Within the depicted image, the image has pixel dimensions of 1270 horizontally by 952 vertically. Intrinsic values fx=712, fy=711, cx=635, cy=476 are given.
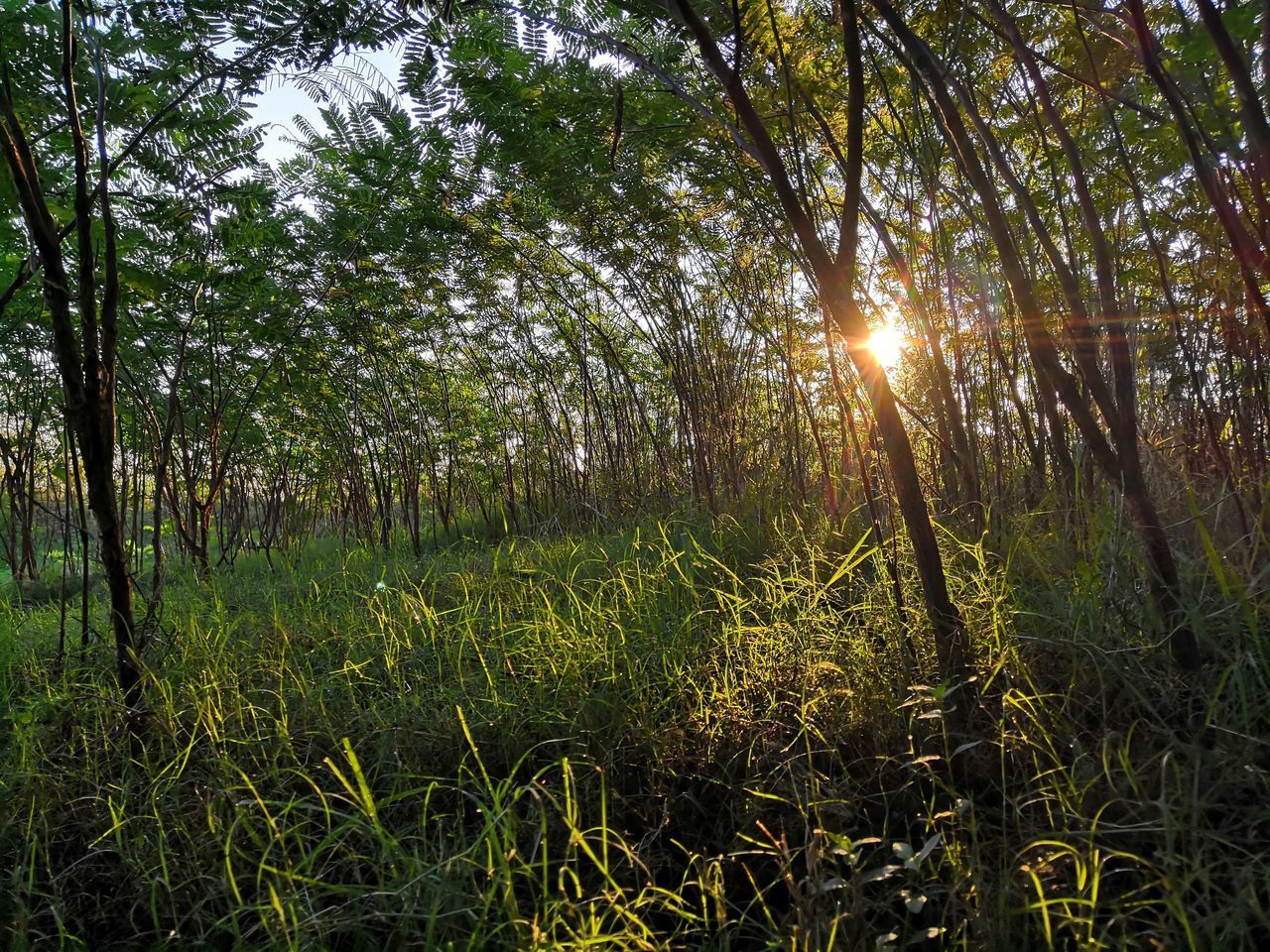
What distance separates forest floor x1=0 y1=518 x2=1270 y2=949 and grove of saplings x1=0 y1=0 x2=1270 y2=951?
0.01 meters

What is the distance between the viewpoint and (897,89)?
2516 millimetres

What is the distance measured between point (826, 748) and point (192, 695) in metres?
1.40

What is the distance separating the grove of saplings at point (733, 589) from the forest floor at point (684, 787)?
0.04ft

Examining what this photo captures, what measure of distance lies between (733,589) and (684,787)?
35.0 inches

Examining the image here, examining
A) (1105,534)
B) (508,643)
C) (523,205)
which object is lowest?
(508,643)

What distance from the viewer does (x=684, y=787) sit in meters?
1.32

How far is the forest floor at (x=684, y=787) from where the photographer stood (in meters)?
0.94

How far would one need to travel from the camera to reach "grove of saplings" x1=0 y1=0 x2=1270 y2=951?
1.03 m

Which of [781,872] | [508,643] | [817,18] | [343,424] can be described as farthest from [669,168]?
[343,424]

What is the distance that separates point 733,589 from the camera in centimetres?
215

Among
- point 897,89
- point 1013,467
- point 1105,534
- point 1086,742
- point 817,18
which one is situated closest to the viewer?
point 1086,742

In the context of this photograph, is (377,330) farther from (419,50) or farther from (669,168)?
(419,50)

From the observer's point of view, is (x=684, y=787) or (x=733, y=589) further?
(x=733, y=589)

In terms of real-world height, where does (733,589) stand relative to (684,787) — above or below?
above
